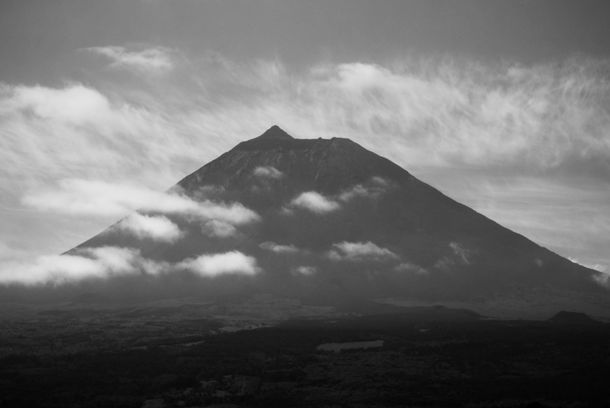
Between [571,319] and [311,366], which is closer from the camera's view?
[311,366]

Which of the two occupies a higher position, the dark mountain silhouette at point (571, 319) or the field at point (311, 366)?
the dark mountain silhouette at point (571, 319)

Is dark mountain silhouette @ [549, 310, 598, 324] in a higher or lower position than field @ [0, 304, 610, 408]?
higher

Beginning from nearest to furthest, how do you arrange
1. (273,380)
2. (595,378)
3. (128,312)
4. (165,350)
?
1. (595,378)
2. (273,380)
3. (165,350)
4. (128,312)

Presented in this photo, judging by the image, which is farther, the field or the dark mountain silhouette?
the dark mountain silhouette

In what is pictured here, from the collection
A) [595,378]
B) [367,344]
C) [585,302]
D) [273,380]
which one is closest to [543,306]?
[585,302]

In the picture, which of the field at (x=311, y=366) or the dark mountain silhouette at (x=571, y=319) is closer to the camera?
the field at (x=311, y=366)

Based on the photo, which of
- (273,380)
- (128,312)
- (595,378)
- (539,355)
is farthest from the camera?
(128,312)

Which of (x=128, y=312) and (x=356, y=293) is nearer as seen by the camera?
(x=128, y=312)

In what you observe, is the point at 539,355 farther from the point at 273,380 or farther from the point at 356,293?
the point at 356,293

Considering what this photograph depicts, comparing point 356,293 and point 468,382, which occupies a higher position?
point 356,293

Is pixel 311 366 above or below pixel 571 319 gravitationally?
below
